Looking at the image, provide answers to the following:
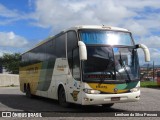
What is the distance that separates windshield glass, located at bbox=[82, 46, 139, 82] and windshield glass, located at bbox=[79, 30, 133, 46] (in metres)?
0.26

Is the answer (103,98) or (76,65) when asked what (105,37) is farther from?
(103,98)

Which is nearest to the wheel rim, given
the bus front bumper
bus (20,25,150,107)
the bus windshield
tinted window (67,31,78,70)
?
bus (20,25,150,107)

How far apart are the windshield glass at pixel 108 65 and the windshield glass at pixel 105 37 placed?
26 cm

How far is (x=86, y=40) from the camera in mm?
14539

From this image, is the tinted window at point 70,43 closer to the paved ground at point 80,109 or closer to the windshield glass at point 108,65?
the windshield glass at point 108,65

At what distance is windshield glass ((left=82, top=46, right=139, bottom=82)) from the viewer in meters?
14.1

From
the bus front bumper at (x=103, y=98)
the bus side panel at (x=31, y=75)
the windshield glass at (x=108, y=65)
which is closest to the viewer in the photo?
the bus front bumper at (x=103, y=98)

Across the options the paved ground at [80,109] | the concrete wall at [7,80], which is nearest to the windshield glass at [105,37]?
the paved ground at [80,109]

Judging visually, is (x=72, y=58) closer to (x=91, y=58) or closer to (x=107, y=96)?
(x=91, y=58)

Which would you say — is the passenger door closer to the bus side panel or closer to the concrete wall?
the bus side panel

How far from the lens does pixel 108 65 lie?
562 inches

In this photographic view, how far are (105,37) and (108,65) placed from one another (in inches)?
44.4

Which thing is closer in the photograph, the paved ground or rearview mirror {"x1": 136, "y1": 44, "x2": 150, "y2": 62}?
the paved ground

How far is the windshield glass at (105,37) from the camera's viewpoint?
14.6m
